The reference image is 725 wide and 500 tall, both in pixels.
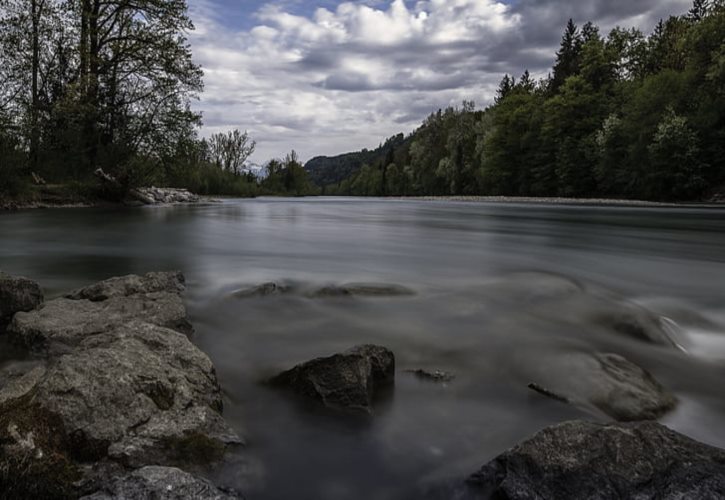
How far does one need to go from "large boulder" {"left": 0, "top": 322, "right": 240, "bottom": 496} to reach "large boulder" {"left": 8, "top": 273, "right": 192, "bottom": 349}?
0.74 metres

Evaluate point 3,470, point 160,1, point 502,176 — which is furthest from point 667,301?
point 502,176

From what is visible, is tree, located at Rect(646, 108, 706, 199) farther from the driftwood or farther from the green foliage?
the green foliage

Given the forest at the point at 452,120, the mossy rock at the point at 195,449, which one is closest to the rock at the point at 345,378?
the mossy rock at the point at 195,449

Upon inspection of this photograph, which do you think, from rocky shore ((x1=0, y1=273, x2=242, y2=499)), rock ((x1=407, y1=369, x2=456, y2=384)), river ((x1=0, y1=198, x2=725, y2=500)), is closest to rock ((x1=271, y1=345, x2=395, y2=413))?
river ((x1=0, y1=198, x2=725, y2=500))

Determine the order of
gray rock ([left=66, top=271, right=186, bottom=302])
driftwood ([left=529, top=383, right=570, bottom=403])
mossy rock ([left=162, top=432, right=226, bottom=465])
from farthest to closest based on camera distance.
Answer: gray rock ([left=66, top=271, right=186, bottom=302]) < driftwood ([left=529, top=383, right=570, bottom=403]) < mossy rock ([left=162, top=432, right=226, bottom=465])

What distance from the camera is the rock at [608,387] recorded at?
10.5 feet

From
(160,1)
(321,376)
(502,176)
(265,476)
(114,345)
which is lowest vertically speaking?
(265,476)

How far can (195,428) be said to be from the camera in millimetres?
2529

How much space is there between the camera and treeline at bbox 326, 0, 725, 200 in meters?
40.5

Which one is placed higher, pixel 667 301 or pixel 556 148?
pixel 556 148

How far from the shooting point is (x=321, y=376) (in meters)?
3.31

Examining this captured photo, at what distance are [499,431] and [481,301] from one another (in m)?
3.10

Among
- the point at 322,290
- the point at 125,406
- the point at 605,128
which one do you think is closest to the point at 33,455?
the point at 125,406

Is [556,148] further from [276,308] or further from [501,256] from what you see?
[276,308]
